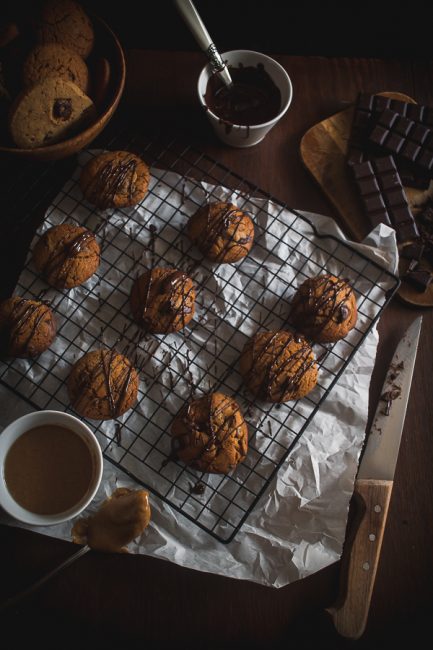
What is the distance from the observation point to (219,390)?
2.14 metres

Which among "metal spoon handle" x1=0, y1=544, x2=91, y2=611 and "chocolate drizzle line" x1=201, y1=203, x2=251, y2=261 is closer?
"metal spoon handle" x1=0, y1=544, x2=91, y2=611

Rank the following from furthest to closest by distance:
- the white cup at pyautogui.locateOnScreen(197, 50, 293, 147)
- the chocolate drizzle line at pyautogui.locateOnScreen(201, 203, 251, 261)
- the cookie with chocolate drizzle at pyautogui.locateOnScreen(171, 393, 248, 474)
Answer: the white cup at pyautogui.locateOnScreen(197, 50, 293, 147)
the chocolate drizzle line at pyautogui.locateOnScreen(201, 203, 251, 261)
the cookie with chocolate drizzle at pyautogui.locateOnScreen(171, 393, 248, 474)

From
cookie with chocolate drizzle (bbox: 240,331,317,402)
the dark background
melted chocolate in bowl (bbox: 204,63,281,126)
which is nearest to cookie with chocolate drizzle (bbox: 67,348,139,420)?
cookie with chocolate drizzle (bbox: 240,331,317,402)

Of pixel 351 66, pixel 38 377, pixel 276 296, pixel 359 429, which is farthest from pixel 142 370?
pixel 351 66

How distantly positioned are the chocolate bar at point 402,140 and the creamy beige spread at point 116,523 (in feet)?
5.42

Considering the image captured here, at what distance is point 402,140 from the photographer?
242 centimetres

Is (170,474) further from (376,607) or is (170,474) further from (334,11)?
(334,11)

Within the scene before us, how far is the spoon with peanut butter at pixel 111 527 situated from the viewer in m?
1.90

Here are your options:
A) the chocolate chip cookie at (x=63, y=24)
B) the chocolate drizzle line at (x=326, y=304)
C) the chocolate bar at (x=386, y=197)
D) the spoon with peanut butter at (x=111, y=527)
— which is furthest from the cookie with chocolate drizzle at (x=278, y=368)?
the chocolate chip cookie at (x=63, y=24)

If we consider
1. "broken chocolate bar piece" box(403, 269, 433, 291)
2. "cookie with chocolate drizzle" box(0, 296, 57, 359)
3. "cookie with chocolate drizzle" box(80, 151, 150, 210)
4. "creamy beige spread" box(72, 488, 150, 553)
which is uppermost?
"cookie with chocolate drizzle" box(80, 151, 150, 210)

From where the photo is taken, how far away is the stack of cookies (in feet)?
6.64

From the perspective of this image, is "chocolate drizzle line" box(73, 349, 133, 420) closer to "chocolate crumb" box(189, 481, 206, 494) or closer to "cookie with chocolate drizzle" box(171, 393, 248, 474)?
"cookie with chocolate drizzle" box(171, 393, 248, 474)

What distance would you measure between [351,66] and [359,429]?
5.17ft

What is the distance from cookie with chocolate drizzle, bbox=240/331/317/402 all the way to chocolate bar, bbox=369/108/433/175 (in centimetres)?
94
